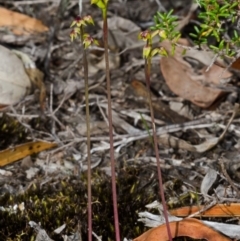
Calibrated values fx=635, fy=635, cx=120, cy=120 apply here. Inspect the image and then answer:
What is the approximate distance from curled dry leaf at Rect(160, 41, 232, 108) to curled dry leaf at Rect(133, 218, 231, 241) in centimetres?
92

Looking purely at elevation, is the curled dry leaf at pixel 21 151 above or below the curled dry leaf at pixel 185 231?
above

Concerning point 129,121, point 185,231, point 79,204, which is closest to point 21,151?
point 79,204

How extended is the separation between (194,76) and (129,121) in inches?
15.9

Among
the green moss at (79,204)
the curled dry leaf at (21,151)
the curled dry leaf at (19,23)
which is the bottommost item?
the green moss at (79,204)

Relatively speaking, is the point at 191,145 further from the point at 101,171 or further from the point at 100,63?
the point at 100,63

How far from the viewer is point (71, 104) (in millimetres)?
3279

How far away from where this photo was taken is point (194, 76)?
126 inches

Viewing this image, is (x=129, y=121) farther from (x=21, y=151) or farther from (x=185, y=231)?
(x=185, y=231)

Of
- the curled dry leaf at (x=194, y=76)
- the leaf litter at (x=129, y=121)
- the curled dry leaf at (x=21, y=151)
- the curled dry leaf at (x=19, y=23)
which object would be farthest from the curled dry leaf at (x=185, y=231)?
the curled dry leaf at (x=19, y=23)

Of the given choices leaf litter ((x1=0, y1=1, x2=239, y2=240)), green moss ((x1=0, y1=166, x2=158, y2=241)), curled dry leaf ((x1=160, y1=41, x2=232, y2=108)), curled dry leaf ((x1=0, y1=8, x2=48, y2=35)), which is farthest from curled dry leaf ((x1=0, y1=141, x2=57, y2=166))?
curled dry leaf ((x1=0, y1=8, x2=48, y2=35))

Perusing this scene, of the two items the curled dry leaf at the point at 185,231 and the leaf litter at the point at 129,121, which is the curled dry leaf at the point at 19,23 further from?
the curled dry leaf at the point at 185,231

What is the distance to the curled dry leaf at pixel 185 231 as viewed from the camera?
7.70 feet

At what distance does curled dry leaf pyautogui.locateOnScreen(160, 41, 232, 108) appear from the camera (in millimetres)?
3139

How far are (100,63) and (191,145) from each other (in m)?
0.81
